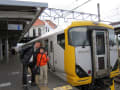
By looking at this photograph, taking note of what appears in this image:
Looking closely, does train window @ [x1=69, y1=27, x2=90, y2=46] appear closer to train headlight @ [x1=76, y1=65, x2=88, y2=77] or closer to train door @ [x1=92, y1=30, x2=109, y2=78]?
train door @ [x1=92, y1=30, x2=109, y2=78]

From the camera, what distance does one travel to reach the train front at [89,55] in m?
4.14

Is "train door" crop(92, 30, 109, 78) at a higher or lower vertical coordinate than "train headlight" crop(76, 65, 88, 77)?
higher

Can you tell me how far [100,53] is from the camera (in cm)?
453

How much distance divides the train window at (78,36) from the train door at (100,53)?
35 centimetres

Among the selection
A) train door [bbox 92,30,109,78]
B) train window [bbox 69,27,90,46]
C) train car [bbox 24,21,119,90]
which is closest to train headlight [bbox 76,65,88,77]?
train car [bbox 24,21,119,90]

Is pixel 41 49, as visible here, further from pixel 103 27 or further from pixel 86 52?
pixel 103 27

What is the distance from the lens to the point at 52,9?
14.7 m

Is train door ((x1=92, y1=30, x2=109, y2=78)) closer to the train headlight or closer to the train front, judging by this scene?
the train front

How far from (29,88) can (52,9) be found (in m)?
12.2

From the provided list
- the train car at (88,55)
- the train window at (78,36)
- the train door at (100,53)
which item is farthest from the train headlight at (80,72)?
the train window at (78,36)

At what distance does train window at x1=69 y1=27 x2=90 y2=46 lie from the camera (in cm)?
428

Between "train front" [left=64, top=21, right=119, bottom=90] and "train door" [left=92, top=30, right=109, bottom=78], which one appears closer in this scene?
"train front" [left=64, top=21, right=119, bottom=90]

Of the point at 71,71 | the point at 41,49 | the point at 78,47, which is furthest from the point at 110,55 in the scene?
the point at 41,49

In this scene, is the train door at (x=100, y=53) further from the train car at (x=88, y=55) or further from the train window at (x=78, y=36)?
the train window at (x=78, y=36)
